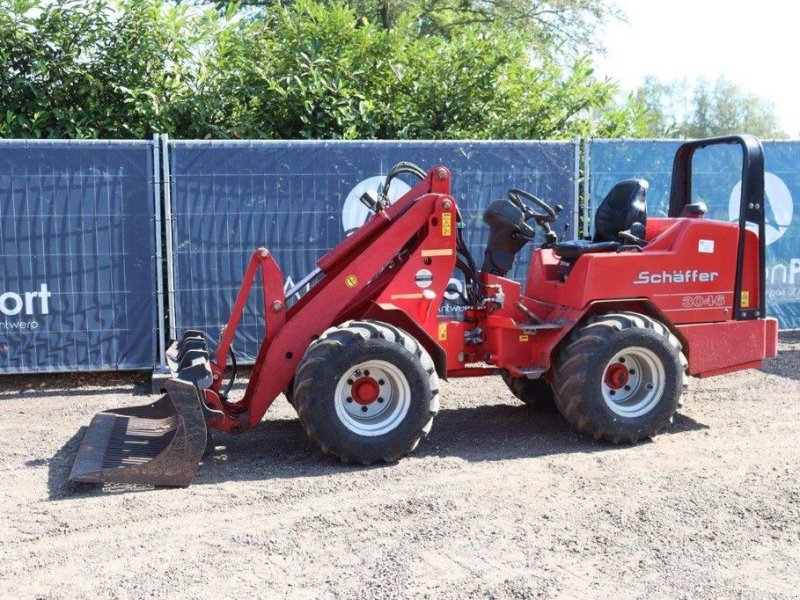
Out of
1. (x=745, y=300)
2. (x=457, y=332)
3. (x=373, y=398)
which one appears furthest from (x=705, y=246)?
(x=373, y=398)

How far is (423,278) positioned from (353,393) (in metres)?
0.99

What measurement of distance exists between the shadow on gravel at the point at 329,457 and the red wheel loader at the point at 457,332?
188mm

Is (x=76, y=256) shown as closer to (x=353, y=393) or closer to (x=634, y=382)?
(x=353, y=393)

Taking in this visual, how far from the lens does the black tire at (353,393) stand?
600cm

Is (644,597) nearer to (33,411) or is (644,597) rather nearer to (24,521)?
(24,521)

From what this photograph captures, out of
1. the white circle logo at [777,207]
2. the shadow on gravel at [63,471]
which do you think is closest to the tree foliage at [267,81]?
the white circle logo at [777,207]

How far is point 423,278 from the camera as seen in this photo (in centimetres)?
656

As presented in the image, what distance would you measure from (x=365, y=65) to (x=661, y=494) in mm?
7831

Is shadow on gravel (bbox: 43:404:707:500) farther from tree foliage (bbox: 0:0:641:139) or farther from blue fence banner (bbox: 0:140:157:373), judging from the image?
tree foliage (bbox: 0:0:641:139)

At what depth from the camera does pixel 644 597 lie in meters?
4.14

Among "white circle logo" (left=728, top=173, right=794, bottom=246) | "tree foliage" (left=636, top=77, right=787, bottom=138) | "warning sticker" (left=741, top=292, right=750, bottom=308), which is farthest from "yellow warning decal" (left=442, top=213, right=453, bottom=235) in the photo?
"tree foliage" (left=636, top=77, right=787, bottom=138)

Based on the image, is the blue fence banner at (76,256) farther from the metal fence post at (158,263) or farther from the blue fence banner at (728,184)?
the blue fence banner at (728,184)

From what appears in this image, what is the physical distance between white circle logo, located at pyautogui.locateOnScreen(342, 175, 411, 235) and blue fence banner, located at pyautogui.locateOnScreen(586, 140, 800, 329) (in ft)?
6.91

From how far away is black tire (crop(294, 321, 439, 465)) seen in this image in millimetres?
6000
